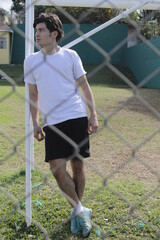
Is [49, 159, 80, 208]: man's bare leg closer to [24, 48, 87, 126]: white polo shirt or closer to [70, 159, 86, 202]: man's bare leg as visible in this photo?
[70, 159, 86, 202]: man's bare leg

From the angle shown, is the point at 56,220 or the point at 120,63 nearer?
the point at 56,220

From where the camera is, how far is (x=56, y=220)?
7.77 feet

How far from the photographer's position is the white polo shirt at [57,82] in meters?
2.00

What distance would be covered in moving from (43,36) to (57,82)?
30cm

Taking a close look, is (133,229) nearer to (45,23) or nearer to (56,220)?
(56,220)

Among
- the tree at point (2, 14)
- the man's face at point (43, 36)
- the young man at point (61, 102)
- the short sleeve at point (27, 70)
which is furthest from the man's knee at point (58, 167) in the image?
the tree at point (2, 14)

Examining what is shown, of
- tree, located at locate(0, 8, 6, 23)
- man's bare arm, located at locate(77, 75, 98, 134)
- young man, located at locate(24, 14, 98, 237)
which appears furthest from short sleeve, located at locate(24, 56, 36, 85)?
tree, located at locate(0, 8, 6, 23)

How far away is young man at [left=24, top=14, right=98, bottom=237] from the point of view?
6.50 feet

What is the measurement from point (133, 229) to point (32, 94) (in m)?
1.21

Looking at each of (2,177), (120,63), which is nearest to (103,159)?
(2,177)

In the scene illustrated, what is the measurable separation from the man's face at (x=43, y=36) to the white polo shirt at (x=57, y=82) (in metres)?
0.12

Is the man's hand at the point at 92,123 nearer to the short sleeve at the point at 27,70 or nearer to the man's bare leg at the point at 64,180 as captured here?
the man's bare leg at the point at 64,180

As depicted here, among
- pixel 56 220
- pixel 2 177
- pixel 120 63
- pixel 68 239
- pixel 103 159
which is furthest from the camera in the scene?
pixel 120 63

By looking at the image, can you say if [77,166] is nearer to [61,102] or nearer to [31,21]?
[61,102]
